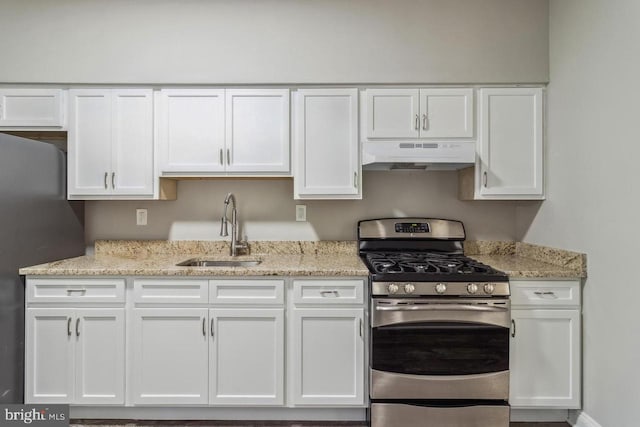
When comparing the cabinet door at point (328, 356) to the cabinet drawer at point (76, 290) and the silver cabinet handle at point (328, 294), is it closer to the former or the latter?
the silver cabinet handle at point (328, 294)

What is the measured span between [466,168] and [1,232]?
289 centimetres

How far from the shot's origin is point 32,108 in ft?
8.38

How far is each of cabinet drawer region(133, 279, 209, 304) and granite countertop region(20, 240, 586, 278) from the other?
5 cm

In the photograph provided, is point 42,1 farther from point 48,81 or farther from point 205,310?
point 205,310

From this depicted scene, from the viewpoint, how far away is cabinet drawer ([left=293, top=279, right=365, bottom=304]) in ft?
7.31

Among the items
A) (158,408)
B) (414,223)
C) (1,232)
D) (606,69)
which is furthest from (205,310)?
(606,69)

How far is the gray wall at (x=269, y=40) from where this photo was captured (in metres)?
2.59

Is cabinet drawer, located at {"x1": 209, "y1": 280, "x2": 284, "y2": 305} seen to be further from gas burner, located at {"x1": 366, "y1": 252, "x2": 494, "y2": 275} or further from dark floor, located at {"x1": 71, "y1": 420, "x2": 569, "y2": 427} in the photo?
dark floor, located at {"x1": 71, "y1": 420, "x2": 569, "y2": 427}

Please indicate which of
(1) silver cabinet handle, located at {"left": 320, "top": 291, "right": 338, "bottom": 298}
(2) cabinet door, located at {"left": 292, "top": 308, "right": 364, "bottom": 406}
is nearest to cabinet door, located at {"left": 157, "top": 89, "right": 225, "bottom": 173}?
(1) silver cabinet handle, located at {"left": 320, "top": 291, "right": 338, "bottom": 298}

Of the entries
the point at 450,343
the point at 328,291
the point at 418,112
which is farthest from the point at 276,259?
the point at 418,112

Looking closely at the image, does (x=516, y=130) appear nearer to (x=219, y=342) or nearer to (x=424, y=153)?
(x=424, y=153)

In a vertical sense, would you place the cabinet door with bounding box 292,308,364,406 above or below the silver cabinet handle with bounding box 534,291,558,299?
below

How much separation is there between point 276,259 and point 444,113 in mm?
1510

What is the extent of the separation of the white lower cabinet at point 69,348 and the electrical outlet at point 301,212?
1.32 m
